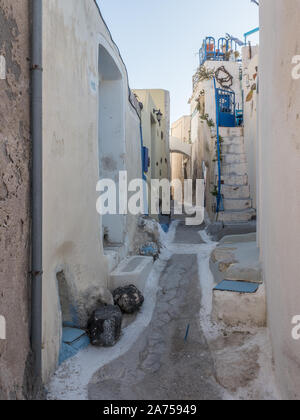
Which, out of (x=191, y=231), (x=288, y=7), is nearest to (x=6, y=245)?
(x=288, y=7)

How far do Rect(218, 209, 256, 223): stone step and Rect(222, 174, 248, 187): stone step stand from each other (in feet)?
3.64

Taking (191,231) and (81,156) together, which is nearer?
(81,156)

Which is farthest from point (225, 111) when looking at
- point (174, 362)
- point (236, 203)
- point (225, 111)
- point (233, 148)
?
point (174, 362)

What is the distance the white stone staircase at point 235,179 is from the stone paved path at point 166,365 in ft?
15.9

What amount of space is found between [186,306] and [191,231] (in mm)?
5847

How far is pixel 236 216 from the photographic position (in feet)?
31.0

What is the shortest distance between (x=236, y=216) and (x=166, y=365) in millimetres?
6594

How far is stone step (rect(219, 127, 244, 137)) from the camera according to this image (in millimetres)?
11141

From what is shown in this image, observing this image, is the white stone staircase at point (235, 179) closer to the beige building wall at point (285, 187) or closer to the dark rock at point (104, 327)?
the dark rock at point (104, 327)

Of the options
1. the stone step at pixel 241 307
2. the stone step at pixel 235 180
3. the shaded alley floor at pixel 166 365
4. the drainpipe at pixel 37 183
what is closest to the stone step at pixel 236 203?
the stone step at pixel 235 180

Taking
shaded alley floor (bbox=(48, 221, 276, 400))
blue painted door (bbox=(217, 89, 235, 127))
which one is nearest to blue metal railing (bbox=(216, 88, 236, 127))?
blue painted door (bbox=(217, 89, 235, 127))

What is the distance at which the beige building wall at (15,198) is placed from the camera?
2307 millimetres
